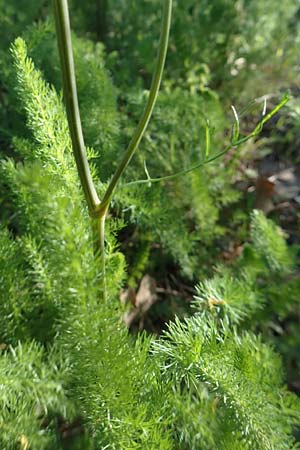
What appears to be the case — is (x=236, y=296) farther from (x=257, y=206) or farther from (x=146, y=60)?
(x=146, y=60)

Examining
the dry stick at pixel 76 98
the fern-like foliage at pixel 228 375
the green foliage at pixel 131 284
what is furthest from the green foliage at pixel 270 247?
the dry stick at pixel 76 98

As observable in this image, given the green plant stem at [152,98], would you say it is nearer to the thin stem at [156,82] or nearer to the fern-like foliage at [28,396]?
the thin stem at [156,82]

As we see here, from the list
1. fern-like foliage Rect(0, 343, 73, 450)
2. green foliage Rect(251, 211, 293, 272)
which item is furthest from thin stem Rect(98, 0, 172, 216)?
green foliage Rect(251, 211, 293, 272)

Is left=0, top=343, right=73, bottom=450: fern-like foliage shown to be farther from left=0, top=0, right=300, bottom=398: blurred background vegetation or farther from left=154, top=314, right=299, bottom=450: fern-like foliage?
left=0, top=0, right=300, bottom=398: blurred background vegetation

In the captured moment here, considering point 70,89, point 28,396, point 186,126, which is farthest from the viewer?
point 186,126

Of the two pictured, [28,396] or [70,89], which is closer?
[70,89]

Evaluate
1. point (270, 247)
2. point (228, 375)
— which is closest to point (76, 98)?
point (228, 375)

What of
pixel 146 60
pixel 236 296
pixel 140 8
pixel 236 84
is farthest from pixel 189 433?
pixel 140 8

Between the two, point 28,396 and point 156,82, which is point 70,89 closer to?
point 156,82
